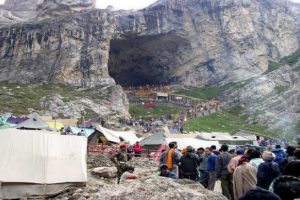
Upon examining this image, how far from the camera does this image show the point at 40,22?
3339 inches

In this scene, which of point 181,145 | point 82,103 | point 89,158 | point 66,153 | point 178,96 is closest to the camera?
point 66,153

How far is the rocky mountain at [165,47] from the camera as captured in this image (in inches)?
3150

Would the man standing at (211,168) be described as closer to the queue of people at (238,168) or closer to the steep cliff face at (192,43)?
the queue of people at (238,168)

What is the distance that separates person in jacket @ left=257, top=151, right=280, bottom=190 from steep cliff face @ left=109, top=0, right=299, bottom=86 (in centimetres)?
8293

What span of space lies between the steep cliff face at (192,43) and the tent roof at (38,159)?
7709 centimetres

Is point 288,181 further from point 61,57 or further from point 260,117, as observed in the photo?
point 61,57

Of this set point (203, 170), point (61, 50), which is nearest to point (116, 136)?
point (203, 170)

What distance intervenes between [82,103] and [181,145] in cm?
3690

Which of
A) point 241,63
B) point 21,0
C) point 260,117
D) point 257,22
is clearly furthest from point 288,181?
point 21,0

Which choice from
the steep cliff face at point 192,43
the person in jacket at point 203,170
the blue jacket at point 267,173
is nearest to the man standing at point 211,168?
the person in jacket at point 203,170

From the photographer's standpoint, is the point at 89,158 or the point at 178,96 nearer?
the point at 89,158

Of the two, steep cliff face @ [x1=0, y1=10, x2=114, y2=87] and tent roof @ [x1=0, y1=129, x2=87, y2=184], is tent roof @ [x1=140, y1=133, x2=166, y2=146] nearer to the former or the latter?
tent roof @ [x1=0, y1=129, x2=87, y2=184]

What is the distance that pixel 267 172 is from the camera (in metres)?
8.16

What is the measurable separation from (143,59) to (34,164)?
276ft
